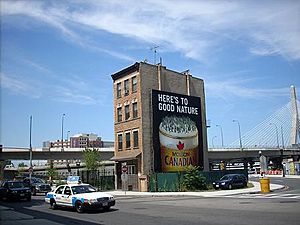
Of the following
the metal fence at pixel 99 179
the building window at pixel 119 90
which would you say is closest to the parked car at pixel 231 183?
the metal fence at pixel 99 179

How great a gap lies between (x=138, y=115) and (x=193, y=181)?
10.8 meters

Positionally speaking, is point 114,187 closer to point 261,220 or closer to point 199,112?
point 199,112

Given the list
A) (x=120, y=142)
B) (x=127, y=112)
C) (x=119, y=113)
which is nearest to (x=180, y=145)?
(x=120, y=142)

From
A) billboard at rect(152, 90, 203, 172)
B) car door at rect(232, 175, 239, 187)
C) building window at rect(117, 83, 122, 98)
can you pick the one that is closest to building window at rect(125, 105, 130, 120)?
building window at rect(117, 83, 122, 98)

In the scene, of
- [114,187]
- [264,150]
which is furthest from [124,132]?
[264,150]

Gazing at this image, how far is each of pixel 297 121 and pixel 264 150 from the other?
60.3ft

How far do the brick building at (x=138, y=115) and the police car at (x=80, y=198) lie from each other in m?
21.5

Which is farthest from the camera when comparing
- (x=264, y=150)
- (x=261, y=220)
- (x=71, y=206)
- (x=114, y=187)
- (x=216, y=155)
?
(x=264, y=150)

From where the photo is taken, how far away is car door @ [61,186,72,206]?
2018 cm

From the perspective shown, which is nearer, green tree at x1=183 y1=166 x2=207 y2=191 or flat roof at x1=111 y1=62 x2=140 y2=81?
green tree at x1=183 y1=166 x2=207 y2=191

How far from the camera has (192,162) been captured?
159 ft

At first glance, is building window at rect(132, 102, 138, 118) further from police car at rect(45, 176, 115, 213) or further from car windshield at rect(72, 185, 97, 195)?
car windshield at rect(72, 185, 97, 195)

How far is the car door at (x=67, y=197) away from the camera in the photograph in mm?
20178

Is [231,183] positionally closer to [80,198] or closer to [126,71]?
[126,71]
